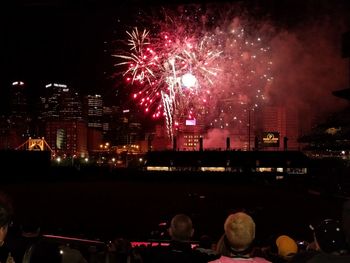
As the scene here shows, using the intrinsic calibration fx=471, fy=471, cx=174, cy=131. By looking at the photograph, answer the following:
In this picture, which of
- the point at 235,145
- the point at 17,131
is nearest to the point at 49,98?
the point at 17,131

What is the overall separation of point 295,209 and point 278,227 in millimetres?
5396

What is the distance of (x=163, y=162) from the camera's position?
54156mm

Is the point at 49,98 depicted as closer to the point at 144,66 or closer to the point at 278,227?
the point at 144,66

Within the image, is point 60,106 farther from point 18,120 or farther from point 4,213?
point 4,213

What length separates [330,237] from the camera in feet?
9.61

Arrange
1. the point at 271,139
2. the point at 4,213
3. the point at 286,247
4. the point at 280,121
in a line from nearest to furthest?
the point at 4,213 → the point at 286,247 → the point at 271,139 → the point at 280,121

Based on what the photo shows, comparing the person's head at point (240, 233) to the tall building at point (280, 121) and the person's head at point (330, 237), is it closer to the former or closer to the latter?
the person's head at point (330, 237)

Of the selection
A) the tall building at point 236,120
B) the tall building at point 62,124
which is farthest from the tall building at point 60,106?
the tall building at point 236,120

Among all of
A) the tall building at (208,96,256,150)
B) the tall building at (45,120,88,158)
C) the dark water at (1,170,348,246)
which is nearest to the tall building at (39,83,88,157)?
the tall building at (45,120,88,158)

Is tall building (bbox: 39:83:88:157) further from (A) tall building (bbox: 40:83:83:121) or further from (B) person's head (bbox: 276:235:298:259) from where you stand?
(B) person's head (bbox: 276:235:298:259)

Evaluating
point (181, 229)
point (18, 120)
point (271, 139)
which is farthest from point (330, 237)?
point (18, 120)

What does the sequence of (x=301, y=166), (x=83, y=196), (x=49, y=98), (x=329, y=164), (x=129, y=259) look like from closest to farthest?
1. (x=129, y=259)
2. (x=83, y=196)
3. (x=329, y=164)
4. (x=301, y=166)
5. (x=49, y=98)

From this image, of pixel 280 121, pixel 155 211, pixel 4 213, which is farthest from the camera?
pixel 280 121

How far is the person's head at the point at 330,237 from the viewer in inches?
114
